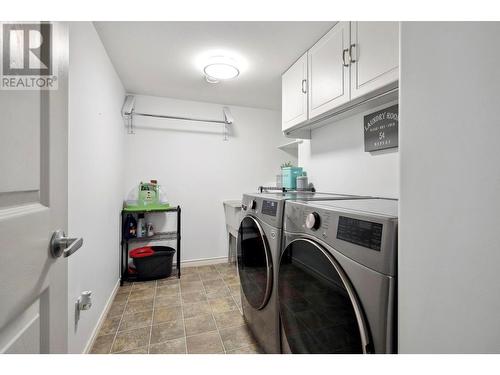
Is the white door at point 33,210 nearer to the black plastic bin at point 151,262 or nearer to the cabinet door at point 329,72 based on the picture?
the cabinet door at point 329,72

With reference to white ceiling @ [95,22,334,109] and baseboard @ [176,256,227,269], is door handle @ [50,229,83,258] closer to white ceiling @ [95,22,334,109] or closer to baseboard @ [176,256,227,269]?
white ceiling @ [95,22,334,109]

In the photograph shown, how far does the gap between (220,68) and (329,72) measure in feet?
3.13

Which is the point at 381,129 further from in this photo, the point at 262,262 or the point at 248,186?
the point at 248,186

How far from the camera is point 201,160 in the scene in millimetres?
2955

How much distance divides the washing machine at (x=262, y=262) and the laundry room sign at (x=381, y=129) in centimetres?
46

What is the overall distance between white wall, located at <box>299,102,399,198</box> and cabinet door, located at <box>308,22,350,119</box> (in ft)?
0.96

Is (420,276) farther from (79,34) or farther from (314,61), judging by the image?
(79,34)

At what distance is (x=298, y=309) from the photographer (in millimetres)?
960

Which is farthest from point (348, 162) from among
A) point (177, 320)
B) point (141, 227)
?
point (141, 227)

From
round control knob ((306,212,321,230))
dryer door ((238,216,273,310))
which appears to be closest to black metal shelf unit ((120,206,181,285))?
dryer door ((238,216,273,310))

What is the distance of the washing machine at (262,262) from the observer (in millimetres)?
1139

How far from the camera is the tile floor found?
1.46m

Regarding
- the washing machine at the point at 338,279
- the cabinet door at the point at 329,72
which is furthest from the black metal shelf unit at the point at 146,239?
the cabinet door at the point at 329,72
